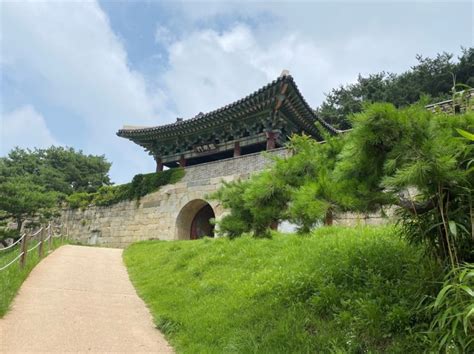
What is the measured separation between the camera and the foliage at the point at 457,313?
267cm

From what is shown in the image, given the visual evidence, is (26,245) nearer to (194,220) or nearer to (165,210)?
(165,210)

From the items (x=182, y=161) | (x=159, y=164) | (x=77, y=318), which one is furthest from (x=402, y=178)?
(x=159, y=164)

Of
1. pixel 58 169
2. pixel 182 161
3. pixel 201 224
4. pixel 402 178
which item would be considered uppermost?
pixel 58 169

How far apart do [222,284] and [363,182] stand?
3.69 metres

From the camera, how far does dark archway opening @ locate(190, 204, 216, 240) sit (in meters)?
16.1

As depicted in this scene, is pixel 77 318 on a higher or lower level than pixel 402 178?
lower

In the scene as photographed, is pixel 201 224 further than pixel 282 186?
Yes

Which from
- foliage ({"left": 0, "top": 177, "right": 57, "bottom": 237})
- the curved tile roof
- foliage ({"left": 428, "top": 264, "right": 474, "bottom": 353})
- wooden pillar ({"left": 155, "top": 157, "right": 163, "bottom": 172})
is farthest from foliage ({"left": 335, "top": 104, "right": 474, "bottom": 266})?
foliage ({"left": 0, "top": 177, "right": 57, "bottom": 237})

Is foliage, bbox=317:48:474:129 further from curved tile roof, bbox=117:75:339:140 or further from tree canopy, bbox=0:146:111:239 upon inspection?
tree canopy, bbox=0:146:111:239

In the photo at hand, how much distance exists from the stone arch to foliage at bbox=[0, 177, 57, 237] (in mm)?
6916

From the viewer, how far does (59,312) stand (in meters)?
5.34

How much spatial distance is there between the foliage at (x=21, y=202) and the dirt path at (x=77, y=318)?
1023 centimetres

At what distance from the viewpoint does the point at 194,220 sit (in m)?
16.2

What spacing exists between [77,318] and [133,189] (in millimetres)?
11864
